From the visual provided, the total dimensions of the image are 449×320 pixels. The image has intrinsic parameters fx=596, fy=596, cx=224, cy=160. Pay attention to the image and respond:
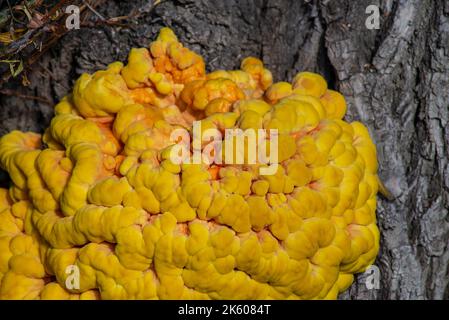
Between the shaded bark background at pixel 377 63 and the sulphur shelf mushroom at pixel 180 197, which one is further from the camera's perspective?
the shaded bark background at pixel 377 63

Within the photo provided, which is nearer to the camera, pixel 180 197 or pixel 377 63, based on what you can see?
pixel 180 197

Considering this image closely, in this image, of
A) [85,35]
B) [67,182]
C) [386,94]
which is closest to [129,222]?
[67,182]

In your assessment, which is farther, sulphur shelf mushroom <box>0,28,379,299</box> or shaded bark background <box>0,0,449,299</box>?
shaded bark background <box>0,0,449,299</box>

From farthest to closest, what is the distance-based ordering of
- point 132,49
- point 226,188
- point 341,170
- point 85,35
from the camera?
point 85,35, point 132,49, point 341,170, point 226,188

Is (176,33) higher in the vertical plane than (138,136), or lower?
higher

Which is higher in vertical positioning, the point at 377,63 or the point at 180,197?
the point at 377,63

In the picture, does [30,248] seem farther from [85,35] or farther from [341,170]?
[341,170]

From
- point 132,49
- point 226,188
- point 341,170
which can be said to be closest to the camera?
point 226,188

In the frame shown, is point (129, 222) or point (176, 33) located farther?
point (176, 33)
